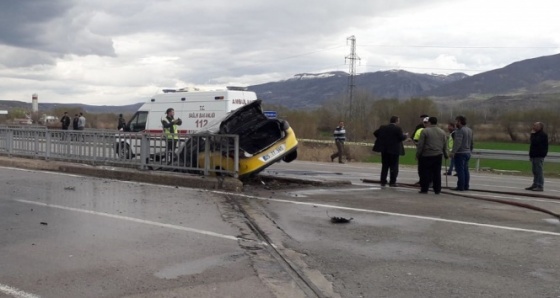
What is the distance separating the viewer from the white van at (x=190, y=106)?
18.6 meters

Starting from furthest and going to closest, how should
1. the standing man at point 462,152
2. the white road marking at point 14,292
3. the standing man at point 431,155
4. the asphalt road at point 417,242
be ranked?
the standing man at point 462,152 < the standing man at point 431,155 < the asphalt road at point 417,242 < the white road marking at point 14,292

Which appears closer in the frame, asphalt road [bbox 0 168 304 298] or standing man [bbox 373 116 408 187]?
asphalt road [bbox 0 168 304 298]

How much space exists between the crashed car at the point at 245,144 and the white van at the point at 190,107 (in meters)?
5.58

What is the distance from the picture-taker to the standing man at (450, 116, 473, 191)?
41.5 feet

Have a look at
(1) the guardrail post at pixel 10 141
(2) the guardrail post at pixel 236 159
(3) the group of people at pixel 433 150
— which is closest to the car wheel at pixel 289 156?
(2) the guardrail post at pixel 236 159

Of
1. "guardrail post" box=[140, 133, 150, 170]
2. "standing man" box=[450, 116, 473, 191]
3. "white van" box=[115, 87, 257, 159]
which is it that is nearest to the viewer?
"standing man" box=[450, 116, 473, 191]

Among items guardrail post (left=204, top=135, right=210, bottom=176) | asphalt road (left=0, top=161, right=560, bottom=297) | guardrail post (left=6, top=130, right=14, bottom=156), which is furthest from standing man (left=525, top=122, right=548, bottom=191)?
guardrail post (left=6, top=130, right=14, bottom=156)

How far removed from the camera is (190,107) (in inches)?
757

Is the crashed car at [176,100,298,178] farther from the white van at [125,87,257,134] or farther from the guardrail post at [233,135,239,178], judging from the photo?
the white van at [125,87,257,134]

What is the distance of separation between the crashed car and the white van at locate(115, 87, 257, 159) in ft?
18.3

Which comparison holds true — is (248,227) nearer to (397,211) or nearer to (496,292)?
(397,211)

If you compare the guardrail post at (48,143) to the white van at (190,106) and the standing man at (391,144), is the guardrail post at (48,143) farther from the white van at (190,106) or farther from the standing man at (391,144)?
the standing man at (391,144)

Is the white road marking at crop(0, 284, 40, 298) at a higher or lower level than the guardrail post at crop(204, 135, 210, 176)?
lower

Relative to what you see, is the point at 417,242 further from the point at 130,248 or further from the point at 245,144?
the point at 245,144
